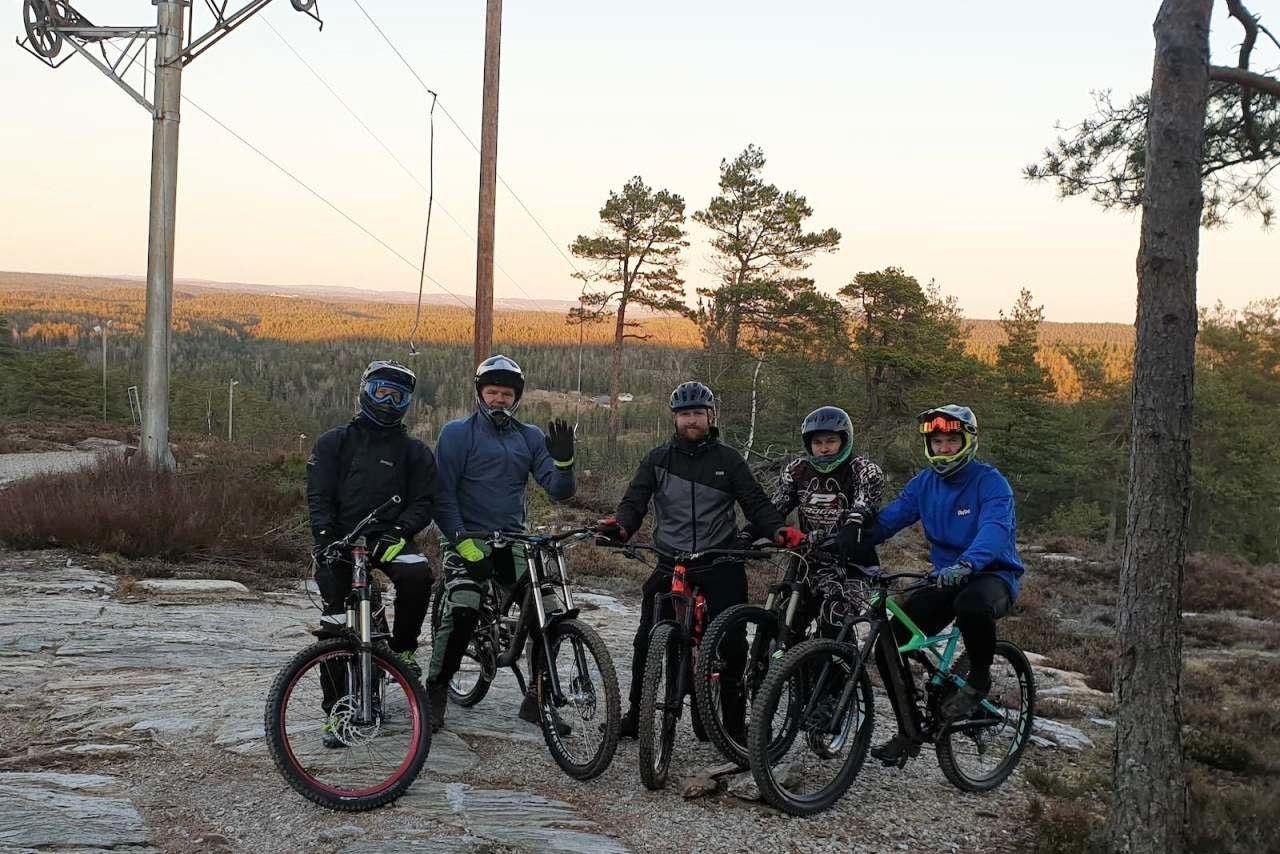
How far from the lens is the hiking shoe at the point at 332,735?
15.9 feet

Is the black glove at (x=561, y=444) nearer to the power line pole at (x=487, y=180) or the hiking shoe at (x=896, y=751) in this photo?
the hiking shoe at (x=896, y=751)

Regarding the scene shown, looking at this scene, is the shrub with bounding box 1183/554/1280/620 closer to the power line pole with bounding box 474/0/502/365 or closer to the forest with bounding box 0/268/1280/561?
the forest with bounding box 0/268/1280/561

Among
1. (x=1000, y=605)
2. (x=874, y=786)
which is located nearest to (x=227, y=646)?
(x=874, y=786)

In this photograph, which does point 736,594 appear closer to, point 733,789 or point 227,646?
point 733,789

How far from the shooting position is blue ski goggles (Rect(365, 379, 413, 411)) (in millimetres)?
5207

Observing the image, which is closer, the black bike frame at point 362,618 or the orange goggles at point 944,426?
the black bike frame at point 362,618

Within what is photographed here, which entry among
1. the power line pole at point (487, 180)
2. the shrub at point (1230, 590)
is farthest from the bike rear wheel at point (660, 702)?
the shrub at point (1230, 590)

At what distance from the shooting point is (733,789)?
528cm

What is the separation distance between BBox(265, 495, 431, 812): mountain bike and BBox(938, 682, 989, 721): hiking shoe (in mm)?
2781

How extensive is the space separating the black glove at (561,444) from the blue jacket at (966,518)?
1.82 metres

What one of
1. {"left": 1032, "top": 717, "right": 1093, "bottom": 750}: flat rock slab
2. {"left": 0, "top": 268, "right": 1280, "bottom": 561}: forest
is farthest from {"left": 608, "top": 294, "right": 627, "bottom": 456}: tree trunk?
{"left": 1032, "top": 717, "right": 1093, "bottom": 750}: flat rock slab

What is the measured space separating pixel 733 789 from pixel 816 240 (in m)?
38.1

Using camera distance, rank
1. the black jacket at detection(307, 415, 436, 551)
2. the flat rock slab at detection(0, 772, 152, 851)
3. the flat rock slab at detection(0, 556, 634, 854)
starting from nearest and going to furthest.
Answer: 1. the flat rock slab at detection(0, 772, 152, 851)
2. the flat rock slab at detection(0, 556, 634, 854)
3. the black jacket at detection(307, 415, 436, 551)

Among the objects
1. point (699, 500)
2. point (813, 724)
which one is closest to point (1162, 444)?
point (813, 724)
